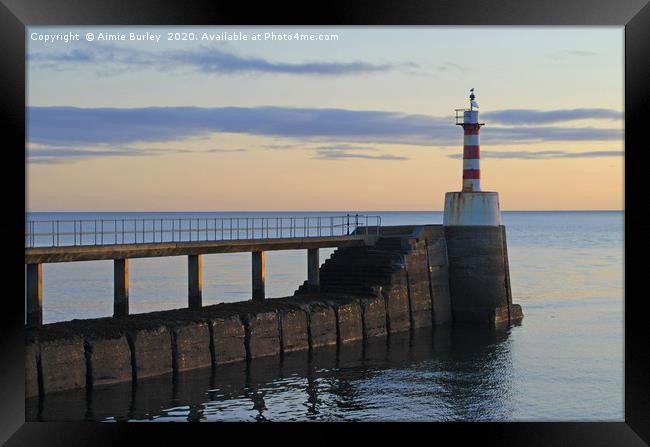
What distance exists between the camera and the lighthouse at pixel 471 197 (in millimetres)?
32969

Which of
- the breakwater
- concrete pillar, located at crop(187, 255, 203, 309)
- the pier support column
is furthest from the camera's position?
concrete pillar, located at crop(187, 255, 203, 309)

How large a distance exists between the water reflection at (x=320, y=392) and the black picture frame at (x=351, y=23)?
617 cm

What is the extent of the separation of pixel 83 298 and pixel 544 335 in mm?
30048

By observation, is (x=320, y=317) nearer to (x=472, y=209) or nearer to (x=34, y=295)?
(x=34, y=295)

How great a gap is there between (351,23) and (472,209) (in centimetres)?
2156

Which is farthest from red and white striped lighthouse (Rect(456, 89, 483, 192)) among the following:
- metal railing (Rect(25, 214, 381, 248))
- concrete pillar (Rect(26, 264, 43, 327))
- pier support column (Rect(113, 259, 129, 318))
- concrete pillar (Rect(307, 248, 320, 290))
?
concrete pillar (Rect(26, 264, 43, 327))

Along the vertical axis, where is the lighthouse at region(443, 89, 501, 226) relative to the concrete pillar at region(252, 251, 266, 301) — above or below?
above

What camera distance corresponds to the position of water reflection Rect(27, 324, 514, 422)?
62.6 ft

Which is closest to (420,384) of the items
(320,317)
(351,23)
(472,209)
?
(320,317)

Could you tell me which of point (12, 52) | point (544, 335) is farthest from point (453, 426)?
point (544, 335)

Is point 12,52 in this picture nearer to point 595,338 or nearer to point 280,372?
point 280,372

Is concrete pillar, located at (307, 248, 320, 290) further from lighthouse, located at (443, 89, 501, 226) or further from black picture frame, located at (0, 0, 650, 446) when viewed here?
black picture frame, located at (0, 0, 650, 446)

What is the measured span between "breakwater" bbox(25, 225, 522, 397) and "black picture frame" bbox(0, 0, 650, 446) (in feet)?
22.4

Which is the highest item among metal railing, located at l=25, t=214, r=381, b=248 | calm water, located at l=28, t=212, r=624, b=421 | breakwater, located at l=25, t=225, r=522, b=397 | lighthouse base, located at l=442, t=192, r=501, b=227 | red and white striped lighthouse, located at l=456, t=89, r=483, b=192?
red and white striped lighthouse, located at l=456, t=89, r=483, b=192
